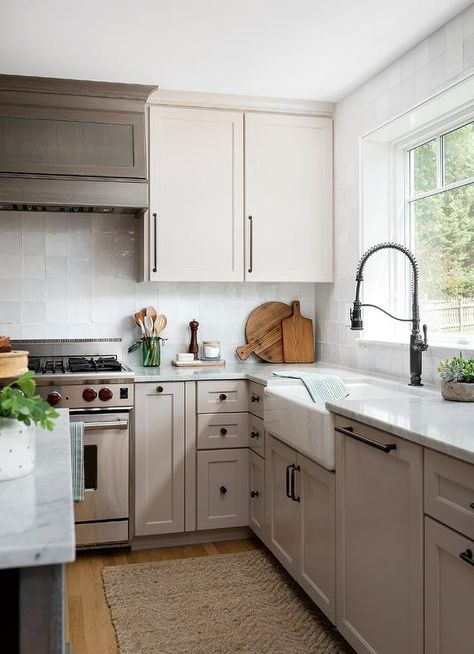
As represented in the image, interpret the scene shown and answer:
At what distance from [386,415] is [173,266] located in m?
2.00

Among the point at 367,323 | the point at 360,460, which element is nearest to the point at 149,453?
the point at 367,323

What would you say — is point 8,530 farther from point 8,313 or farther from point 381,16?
point 8,313

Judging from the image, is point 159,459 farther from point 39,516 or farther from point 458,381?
point 39,516

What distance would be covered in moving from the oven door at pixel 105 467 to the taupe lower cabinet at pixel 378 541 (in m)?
1.43

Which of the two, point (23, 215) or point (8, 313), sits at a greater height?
point (23, 215)

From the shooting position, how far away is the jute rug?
2576 mm

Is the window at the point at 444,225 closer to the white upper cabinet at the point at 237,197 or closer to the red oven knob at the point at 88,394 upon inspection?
the white upper cabinet at the point at 237,197

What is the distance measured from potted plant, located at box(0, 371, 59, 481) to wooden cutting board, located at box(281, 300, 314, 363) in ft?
9.48

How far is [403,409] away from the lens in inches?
88.7

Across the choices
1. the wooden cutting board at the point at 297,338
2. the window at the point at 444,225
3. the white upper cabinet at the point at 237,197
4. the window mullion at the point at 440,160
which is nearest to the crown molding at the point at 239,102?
the white upper cabinet at the point at 237,197

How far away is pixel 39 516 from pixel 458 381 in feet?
5.66

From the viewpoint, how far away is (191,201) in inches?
152

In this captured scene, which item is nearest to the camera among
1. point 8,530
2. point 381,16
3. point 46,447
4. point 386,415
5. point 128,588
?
point 8,530

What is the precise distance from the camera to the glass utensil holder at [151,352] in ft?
13.1
